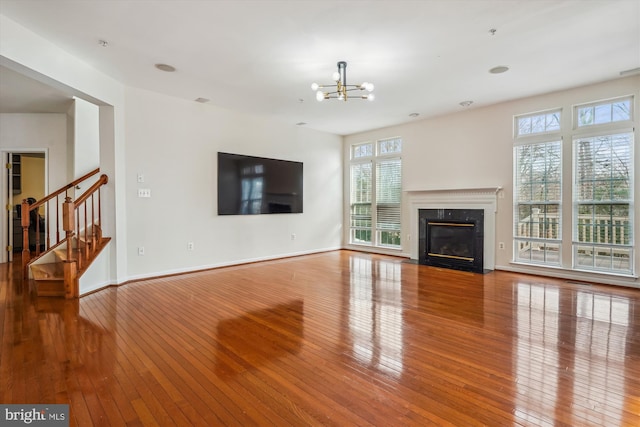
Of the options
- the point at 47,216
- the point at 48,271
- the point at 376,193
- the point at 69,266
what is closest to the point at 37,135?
the point at 47,216

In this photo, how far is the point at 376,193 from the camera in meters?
7.74

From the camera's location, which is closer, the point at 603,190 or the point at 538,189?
the point at 603,190

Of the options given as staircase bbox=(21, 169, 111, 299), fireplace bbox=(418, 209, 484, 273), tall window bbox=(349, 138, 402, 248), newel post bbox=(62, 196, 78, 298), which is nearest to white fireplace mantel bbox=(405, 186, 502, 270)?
fireplace bbox=(418, 209, 484, 273)

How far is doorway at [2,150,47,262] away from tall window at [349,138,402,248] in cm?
645

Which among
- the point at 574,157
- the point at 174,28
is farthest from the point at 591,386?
the point at 174,28

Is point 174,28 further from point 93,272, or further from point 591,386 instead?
point 591,386

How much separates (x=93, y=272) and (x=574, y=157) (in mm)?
7234

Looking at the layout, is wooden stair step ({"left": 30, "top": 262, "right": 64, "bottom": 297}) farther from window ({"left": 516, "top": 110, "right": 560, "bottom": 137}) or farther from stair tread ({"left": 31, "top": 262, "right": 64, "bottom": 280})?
window ({"left": 516, "top": 110, "right": 560, "bottom": 137})

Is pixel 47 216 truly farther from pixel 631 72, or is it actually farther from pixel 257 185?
pixel 631 72

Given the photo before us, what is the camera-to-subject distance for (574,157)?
500 centimetres

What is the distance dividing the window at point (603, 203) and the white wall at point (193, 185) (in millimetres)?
4974

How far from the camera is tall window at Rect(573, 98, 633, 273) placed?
462 centimetres

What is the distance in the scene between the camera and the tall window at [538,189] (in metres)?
5.21

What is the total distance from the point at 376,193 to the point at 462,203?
6.95 feet
